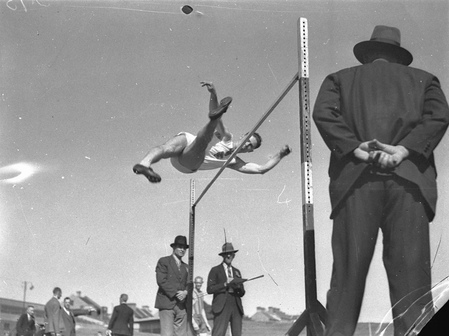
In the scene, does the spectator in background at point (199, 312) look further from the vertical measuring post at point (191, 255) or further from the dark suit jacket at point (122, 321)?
the dark suit jacket at point (122, 321)

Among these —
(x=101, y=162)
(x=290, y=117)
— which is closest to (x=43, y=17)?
(x=101, y=162)

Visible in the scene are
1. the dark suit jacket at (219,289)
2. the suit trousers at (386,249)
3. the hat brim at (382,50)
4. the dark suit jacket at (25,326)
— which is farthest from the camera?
the hat brim at (382,50)

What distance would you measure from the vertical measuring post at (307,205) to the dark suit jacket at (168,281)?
1.77 feet

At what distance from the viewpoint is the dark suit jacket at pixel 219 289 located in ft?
9.24

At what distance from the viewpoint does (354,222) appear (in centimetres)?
277

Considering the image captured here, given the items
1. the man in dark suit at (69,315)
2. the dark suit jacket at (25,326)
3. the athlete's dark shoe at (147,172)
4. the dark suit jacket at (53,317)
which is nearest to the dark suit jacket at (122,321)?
the man in dark suit at (69,315)

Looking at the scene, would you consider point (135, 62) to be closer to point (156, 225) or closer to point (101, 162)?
point (101, 162)

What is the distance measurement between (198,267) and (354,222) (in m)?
0.74

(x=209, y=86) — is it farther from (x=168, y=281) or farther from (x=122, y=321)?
(x=122, y=321)

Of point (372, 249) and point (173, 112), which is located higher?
point (173, 112)

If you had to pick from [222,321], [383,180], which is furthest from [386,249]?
[222,321]

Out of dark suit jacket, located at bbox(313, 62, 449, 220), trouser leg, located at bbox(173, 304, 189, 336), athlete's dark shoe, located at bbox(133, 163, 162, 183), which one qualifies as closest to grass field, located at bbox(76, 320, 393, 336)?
trouser leg, located at bbox(173, 304, 189, 336)

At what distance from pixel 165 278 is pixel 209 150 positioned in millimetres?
638

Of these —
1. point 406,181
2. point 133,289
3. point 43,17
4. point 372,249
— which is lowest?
point 133,289
